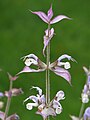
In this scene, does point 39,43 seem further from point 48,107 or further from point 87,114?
point 48,107

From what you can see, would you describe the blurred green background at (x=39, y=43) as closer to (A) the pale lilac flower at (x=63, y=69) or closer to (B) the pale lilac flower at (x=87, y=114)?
(B) the pale lilac flower at (x=87, y=114)

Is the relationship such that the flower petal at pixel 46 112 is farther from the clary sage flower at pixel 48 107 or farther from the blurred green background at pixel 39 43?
the blurred green background at pixel 39 43

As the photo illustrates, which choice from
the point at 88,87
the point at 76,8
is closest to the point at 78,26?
the point at 76,8

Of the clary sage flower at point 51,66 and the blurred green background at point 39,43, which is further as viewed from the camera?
the blurred green background at point 39,43

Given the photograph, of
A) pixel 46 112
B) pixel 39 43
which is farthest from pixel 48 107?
pixel 39 43

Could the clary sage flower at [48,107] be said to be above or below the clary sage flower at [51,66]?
below

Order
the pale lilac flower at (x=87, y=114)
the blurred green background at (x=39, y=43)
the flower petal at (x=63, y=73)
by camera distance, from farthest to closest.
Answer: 1. the blurred green background at (x=39, y=43)
2. the pale lilac flower at (x=87, y=114)
3. the flower petal at (x=63, y=73)

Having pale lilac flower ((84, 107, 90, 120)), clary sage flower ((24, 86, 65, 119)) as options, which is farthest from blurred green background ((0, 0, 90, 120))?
clary sage flower ((24, 86, 65, 119))

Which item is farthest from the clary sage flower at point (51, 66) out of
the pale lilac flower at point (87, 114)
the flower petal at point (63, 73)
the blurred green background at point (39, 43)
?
the blurred green background at point (39, 43)

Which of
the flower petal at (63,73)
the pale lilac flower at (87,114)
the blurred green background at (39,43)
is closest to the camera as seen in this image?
the flower petal at (63,73)
